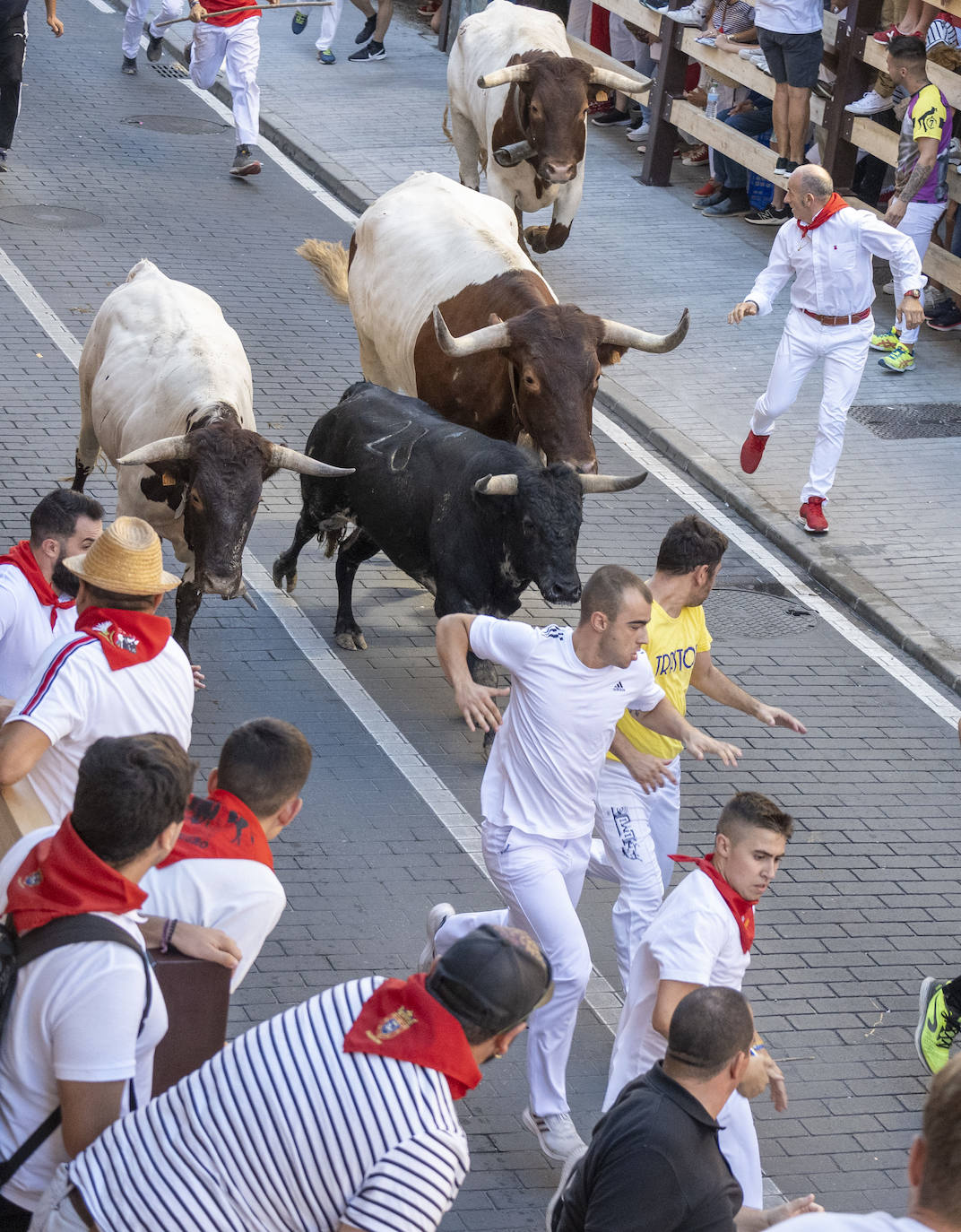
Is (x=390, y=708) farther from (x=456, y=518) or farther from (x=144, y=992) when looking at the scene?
(x=144, y=992)

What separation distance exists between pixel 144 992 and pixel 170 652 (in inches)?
73.7

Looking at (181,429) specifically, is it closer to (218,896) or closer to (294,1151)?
(218,896)

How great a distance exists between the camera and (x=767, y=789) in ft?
29.4

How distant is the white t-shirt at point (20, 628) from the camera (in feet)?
21.5

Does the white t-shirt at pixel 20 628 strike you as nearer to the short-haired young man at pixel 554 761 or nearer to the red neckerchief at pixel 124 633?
the red neckerchief at pixel 124 633

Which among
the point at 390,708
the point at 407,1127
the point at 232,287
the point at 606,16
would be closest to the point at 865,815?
the point at 390,708

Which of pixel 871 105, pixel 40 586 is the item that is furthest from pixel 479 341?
pixel 871 105

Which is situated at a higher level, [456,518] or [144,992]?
[144,992]

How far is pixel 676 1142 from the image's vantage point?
405cm

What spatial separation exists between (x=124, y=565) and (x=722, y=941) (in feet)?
7.46

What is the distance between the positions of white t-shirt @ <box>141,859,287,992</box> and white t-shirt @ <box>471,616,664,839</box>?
5.60 feet

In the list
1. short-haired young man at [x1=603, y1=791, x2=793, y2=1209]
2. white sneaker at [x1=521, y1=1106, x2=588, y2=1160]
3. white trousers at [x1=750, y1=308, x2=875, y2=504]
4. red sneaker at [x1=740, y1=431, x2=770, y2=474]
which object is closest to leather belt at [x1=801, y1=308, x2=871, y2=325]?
white trousers at [x1=750, y1=308, x2=875, y2=504]

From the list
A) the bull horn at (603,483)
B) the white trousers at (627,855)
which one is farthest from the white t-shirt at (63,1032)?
the bull horn at (603,483)

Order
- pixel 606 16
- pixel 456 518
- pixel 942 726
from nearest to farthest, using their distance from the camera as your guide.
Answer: pixel 456 518, pixel 942 726, pixel 606 16
